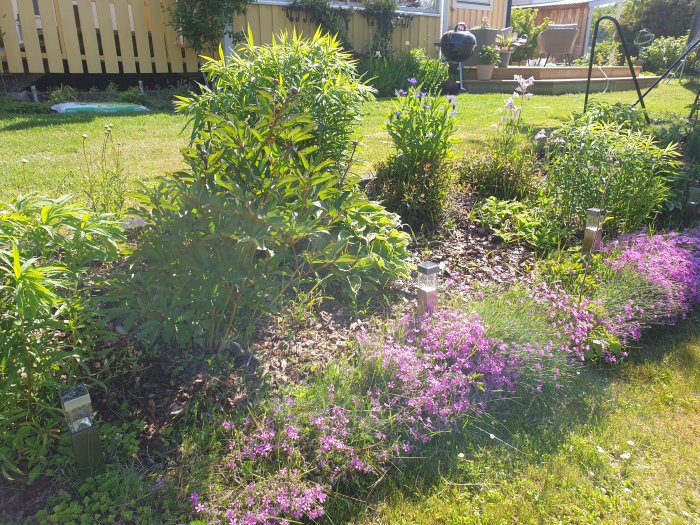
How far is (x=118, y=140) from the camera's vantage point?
5.82m

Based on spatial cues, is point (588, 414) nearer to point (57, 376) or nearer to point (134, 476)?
point (134, 476)

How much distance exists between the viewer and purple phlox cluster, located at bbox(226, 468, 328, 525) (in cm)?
181

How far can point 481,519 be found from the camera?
2008 millimetres

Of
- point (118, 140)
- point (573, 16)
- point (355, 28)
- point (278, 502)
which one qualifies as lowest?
point (278, 502)

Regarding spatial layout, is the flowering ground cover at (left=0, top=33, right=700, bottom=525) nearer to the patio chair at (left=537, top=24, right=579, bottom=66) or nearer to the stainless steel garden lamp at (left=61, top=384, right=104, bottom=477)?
the stainless steel garden lamp at (left=61, top=384, right=104, bottom=477)

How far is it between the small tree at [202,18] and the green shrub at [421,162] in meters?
5.48

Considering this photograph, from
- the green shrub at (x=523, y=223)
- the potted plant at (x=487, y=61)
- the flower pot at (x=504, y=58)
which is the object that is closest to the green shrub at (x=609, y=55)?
the flower pot at (x=504, y=58)

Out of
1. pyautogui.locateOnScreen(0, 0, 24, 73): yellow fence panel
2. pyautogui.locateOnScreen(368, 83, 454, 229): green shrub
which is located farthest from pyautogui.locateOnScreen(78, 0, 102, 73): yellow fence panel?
pyautogui.locateOnScreen(368, 83, 454, 229): green shrub

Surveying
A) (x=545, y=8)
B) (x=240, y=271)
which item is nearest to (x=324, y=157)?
(x=240, y=271)

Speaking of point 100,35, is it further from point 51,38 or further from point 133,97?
point 133,97

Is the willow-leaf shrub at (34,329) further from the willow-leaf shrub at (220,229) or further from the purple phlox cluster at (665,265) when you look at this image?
the purple phlox cluster at (665,265)

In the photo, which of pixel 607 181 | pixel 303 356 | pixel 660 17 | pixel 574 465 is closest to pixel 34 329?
pixel 303 356

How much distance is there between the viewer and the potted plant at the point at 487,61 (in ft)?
38.5

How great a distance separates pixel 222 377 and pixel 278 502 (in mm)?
659
